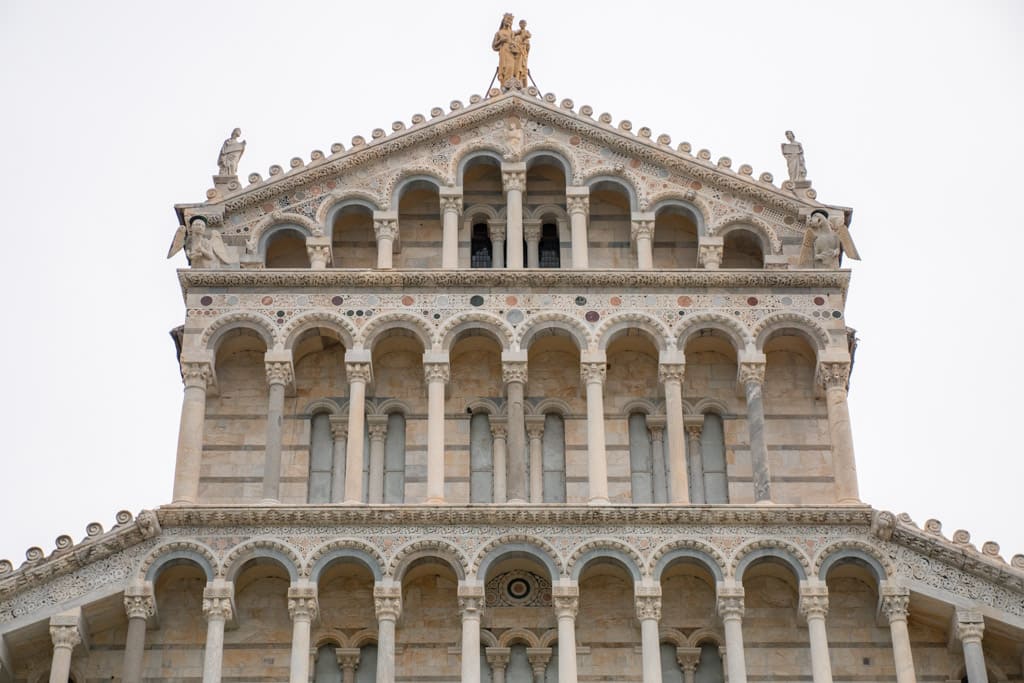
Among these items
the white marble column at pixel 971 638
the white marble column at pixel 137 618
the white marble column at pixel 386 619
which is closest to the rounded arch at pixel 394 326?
the white marble column at pixel 386 619

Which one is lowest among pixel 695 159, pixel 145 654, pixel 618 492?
pixel 145 654

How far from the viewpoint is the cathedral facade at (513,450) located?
921 inches

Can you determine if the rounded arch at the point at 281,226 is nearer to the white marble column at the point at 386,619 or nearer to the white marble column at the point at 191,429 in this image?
the white marble column at the point at 191,429

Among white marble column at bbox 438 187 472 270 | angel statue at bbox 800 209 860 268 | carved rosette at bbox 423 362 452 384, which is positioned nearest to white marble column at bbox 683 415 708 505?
angel statue at bbox 800 209 860 268

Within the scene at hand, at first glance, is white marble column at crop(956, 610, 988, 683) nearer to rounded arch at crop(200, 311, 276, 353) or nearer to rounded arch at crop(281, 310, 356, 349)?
rounded arch at crop(281, 310, 356, 349)

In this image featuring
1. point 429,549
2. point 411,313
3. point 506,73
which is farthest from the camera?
point 506,73

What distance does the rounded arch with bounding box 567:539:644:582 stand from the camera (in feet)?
76.8

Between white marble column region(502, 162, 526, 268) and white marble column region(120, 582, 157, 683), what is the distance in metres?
5.59

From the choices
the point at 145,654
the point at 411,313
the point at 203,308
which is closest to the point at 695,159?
the point at 411,313

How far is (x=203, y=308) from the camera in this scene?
2536 centimetres

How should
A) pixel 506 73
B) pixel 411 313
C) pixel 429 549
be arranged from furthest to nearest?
pixel 506 73 < pixel 411 313 < pixel 429 549

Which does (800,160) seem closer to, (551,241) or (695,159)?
(695,159)

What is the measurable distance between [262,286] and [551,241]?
3440mm

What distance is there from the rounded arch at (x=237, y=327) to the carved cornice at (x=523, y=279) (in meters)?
0.40
